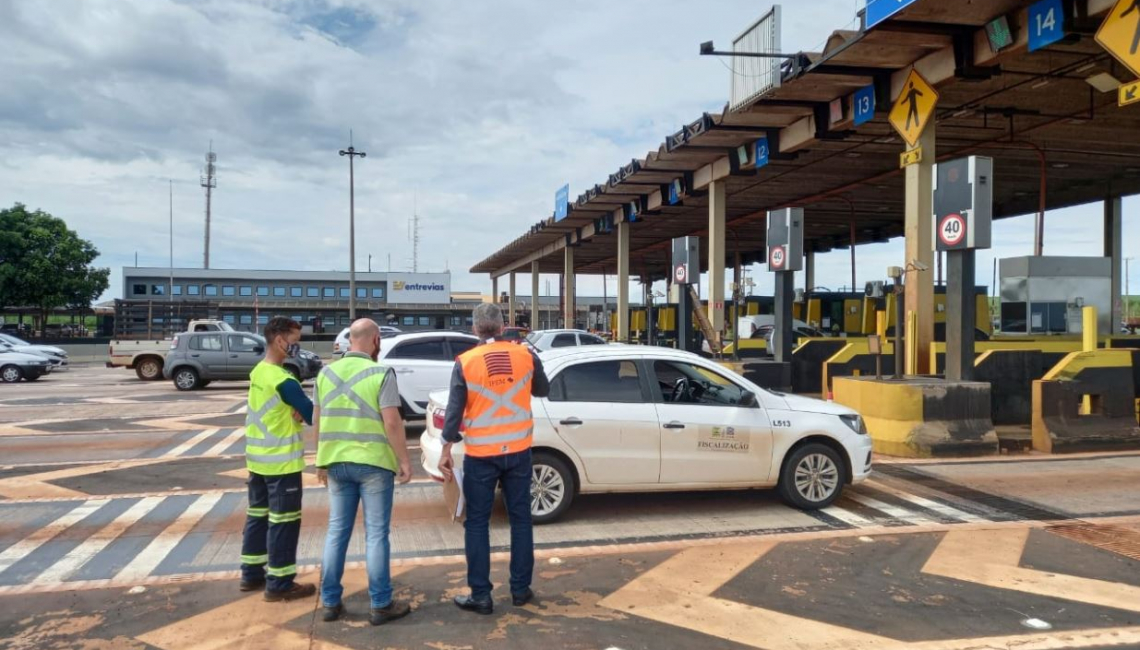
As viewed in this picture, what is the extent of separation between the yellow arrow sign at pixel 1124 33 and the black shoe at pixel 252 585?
10273 millimetres

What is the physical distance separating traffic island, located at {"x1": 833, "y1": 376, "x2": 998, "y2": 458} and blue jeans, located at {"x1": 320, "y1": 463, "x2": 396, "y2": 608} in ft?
25.4

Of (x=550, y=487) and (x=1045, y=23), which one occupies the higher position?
(x=1045, y=23)

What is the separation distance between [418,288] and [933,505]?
2550 inches

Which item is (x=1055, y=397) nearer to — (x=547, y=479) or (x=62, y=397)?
(x=547, y=479)

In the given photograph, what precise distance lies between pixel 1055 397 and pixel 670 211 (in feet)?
62.5

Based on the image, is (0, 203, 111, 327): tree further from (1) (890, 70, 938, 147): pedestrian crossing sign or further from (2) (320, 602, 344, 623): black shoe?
(2) (320, 602, 344, 623): black shoe

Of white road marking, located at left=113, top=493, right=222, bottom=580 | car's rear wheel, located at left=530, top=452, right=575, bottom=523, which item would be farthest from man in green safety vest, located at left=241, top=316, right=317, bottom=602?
car's rear wheel, located at left=530, top=452, right=575, bottom=523

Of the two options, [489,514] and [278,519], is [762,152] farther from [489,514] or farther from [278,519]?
[278,519]

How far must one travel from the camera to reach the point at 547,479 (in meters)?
6.92

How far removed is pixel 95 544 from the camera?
259 inches

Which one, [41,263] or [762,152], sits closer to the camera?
[762,152]

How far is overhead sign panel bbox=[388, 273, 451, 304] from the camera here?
227ft

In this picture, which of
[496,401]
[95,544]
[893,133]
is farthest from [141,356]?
[496,401]

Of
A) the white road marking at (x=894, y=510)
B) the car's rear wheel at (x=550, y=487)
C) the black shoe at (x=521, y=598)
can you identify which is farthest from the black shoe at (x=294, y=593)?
the white road marking at (x=894, y=510)
